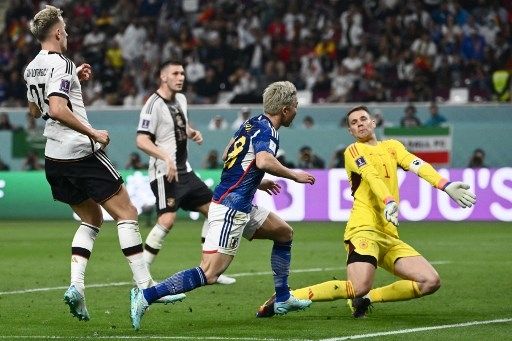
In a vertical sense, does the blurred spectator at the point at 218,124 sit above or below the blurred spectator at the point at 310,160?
above

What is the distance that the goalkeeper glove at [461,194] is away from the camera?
975cm

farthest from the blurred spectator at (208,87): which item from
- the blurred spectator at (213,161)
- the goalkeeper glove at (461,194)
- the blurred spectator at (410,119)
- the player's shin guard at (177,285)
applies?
the player's shin guard at (177,285)

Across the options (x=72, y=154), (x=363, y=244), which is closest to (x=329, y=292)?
(x=363, y=244)

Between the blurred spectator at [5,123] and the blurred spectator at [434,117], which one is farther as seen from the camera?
the blurred spectator at [5,123]

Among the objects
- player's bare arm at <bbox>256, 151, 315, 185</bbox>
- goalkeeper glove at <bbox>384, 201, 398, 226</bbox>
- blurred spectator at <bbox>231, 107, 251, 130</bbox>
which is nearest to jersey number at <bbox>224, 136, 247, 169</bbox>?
player's bare arm at <bbox>256, 151, 315, 185</bbox>

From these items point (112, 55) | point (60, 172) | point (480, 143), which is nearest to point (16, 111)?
point (112, 55)

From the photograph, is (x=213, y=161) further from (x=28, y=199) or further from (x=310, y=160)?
(x=28, y=199)

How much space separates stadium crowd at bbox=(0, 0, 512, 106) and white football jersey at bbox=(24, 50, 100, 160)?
17.0 m

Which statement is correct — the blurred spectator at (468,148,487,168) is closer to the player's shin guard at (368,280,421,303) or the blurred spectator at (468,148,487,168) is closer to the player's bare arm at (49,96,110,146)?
the player's shin guard at (368,280,421,303)

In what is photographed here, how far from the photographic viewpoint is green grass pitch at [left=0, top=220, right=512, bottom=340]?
9.38 meters

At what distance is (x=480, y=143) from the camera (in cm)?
2473

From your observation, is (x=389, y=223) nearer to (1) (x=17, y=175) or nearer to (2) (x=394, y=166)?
(2) (x=394, y=166)

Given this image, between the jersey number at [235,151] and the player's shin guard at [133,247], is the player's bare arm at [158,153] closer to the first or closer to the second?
the player's shin guard at [133,247]

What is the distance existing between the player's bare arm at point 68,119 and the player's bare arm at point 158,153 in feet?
11.7
